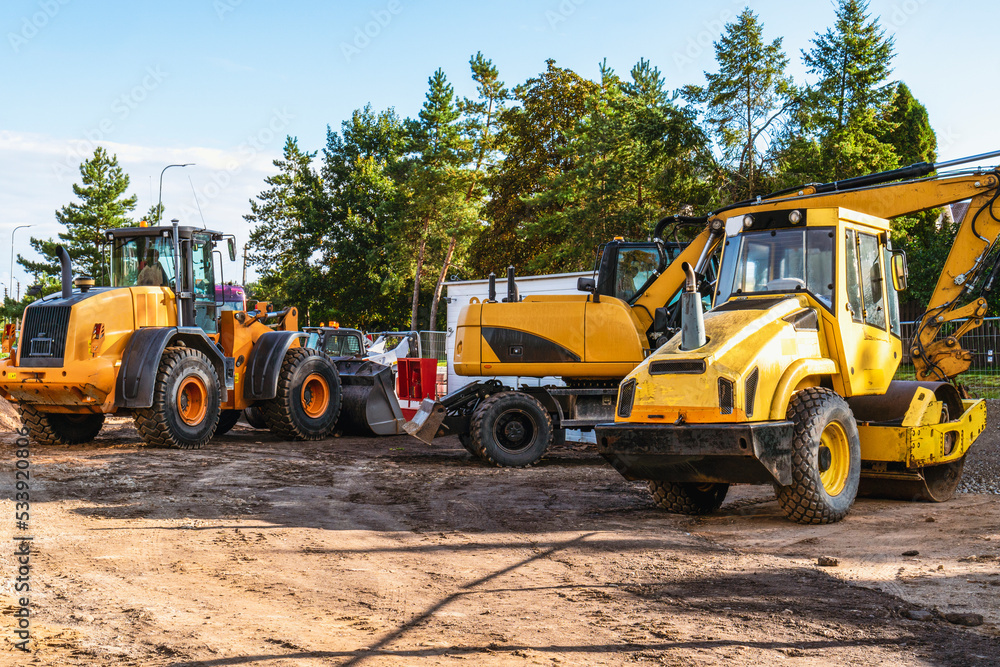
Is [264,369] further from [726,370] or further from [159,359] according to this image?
[726,370]

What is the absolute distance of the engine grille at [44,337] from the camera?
12281 mm

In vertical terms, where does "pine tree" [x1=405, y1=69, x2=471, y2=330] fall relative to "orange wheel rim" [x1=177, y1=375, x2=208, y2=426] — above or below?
above

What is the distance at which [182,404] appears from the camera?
13250 mm

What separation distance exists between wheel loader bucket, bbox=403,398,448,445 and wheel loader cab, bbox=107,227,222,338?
13.2 ft

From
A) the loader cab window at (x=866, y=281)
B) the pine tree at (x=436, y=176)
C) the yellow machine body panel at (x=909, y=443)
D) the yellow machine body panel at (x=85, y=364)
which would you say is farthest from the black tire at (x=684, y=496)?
the pine tree at (x=436, y=176)

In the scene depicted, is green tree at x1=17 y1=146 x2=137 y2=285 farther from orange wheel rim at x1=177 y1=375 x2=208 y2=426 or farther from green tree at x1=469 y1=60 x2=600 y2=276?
orange wheel rim at x1=177 y1=375 x2=208 y2=426

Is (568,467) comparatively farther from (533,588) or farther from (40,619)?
(40,619)

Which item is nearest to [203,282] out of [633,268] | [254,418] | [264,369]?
[264,369]

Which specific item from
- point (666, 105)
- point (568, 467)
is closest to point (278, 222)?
point (666, 105)

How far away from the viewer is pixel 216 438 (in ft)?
51.3

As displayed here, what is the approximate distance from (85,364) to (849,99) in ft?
71.8

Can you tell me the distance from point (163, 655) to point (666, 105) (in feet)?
78.7

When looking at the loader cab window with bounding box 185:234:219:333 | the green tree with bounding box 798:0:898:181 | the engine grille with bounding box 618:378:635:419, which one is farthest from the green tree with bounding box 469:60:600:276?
the engine grille with bounding box 618:378:635:419

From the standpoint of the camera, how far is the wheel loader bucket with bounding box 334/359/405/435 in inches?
632
